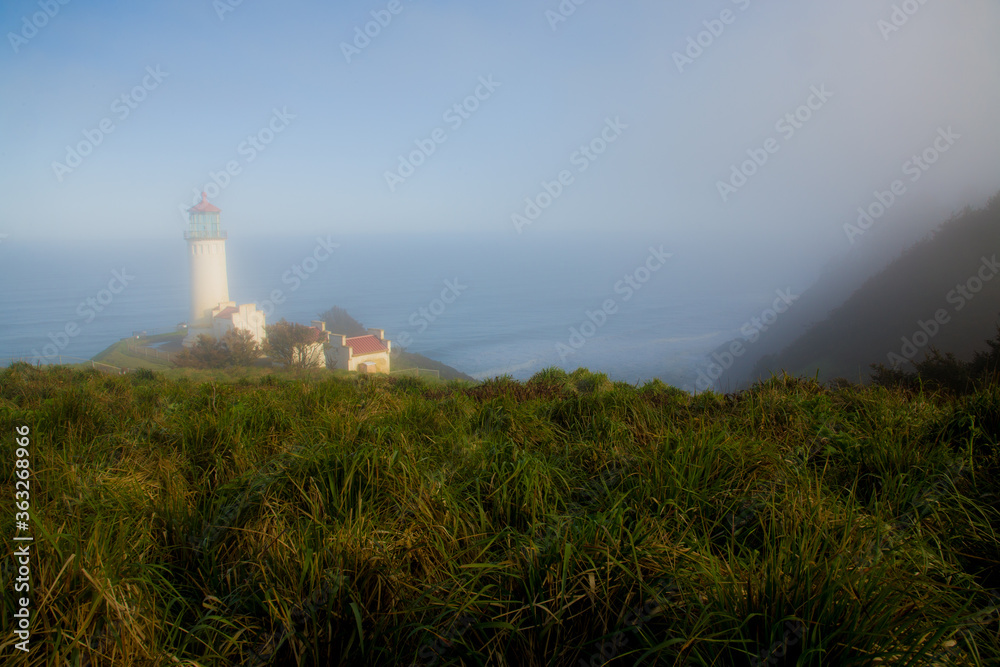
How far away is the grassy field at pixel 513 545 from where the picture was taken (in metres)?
1.81

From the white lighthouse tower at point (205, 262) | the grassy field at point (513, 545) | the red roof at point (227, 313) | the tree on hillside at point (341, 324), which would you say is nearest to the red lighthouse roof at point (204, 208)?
the white lighthouse tower at point (205, 262)

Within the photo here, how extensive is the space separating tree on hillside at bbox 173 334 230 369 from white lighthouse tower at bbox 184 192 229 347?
6.96 m

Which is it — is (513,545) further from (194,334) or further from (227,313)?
(194,334)

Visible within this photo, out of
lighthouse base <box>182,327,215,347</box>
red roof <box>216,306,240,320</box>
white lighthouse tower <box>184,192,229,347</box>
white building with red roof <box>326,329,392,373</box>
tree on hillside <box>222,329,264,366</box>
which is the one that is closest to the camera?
white building with red roof <box>326,329,392,373</box>

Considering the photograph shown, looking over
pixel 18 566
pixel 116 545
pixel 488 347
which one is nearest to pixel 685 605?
pixel 116 545

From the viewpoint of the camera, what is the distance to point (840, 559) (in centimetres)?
184

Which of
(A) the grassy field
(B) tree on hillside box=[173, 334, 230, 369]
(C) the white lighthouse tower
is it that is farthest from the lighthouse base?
(A) the grassy field

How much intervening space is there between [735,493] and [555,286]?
13863cm

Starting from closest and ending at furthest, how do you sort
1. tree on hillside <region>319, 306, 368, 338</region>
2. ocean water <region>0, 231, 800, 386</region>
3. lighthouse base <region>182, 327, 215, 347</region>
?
lighthouse base <region>182, 327, 215, 347</region>
tree on hillside <region>319, 306, 368, 338</region>
ocean water <region>0, 231, 800, 386</region>

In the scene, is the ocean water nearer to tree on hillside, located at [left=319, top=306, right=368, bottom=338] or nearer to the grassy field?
tree on hillside, located at [left=319, top=306, right=368, bottom=338]

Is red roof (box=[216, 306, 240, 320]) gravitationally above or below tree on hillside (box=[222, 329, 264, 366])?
above

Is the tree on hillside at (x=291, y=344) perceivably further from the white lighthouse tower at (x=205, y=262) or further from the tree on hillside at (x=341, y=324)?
the tree on hillside at (x=341, y=324)

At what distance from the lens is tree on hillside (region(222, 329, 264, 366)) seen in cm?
3888

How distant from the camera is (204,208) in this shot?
49.2m
